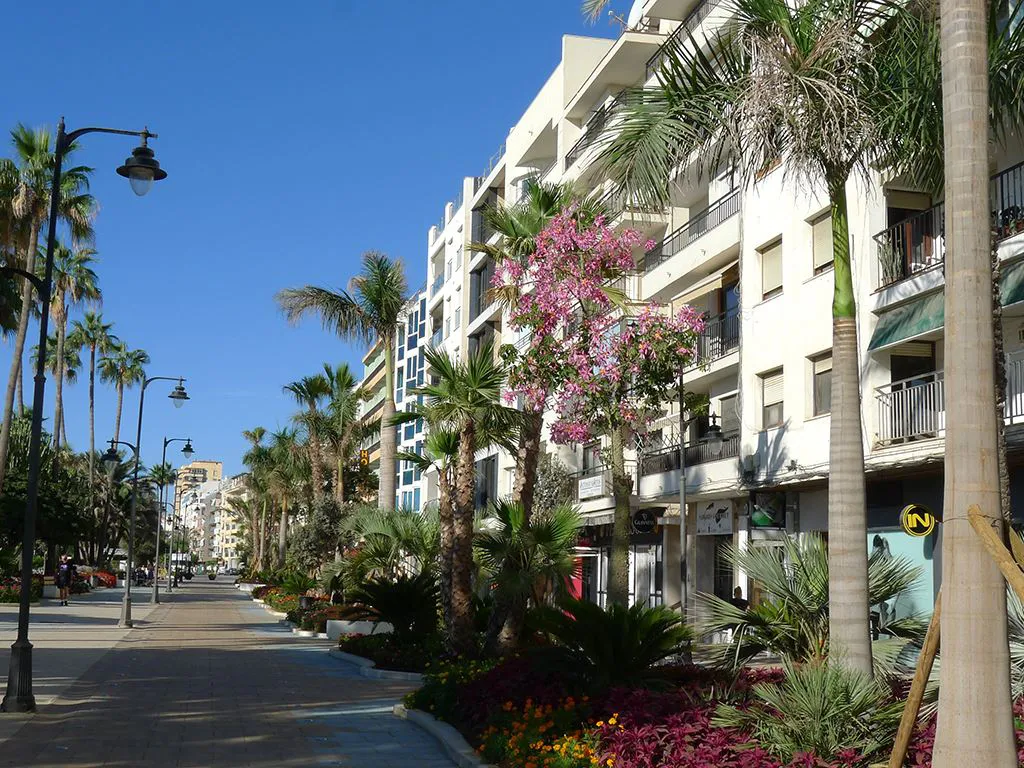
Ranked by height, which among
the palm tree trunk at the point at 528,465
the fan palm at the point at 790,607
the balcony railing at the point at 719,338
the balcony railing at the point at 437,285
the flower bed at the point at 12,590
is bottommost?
the flower bed at the point at 12,590

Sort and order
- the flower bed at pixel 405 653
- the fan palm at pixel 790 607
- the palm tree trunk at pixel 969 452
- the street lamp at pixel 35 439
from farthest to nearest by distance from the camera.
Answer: the flower bed at pixel 405 653, the street lamp at pixel 35 439, the fan palm at pixel 790 607, the palm tree trunk at pixel 969 452

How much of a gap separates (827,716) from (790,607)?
2.54 meters

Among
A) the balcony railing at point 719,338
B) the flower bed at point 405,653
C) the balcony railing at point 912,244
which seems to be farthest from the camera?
the balcony railing at point 719,338

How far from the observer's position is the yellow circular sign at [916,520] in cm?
1986

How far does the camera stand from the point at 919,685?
6.69m

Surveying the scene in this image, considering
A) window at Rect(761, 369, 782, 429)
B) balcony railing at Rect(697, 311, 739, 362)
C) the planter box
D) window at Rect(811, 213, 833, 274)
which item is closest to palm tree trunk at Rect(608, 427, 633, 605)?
window at Rect(761, 369, 782, 429)

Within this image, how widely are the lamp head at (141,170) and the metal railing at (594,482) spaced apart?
20693mm

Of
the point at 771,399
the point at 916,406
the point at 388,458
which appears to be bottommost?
the point at 388,458

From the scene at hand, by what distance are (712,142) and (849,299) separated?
2411 millimetres

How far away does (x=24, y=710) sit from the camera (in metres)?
15.0

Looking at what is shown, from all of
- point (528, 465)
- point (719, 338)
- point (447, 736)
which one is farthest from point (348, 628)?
point (447, 736)

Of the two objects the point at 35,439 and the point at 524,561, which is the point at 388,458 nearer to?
the point at 524,561

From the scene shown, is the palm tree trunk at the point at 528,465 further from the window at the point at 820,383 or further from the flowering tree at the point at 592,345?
the window at the point at 820,383

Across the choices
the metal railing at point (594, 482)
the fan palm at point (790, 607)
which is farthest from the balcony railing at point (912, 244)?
the metal railing at point (594, 482)
